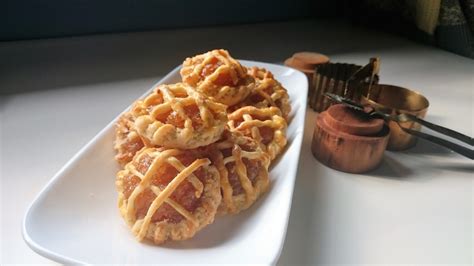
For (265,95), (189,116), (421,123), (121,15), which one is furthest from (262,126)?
(121,15)

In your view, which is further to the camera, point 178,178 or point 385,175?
point 385,175

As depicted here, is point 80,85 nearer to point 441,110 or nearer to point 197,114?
point 197,114

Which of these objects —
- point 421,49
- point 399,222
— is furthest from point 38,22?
point 421,49

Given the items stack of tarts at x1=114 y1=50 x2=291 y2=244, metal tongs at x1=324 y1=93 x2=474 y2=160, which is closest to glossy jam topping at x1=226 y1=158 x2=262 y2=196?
stack of tarts at x1=114 y1=50 x2=291 y2=244

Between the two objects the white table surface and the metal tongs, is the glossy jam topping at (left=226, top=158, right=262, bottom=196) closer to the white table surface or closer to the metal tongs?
the white table surface

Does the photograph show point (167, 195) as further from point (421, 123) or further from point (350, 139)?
point (421, 123)

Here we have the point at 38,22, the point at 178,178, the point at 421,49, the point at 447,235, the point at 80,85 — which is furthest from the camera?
the point at 421,49

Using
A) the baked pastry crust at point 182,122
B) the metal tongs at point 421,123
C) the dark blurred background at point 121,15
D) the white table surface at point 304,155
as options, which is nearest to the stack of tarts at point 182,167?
the baked pastry crust at point 182,122
